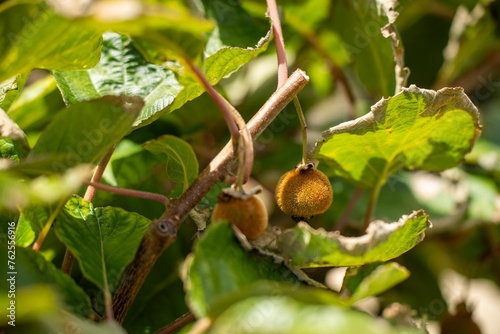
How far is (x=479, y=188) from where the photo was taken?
1.12 metres

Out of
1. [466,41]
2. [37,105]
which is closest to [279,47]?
[37,105]

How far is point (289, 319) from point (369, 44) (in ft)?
2.19

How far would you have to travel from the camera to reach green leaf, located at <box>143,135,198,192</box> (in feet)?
2.15

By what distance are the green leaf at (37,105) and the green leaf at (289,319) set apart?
1.86ft

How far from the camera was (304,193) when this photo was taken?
66 centimetres

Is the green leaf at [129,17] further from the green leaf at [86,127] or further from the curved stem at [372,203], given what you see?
the curved stem at [372,203]

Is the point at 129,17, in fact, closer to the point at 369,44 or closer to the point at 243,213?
the point at 243,213

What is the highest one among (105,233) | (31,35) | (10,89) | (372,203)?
(31,35)

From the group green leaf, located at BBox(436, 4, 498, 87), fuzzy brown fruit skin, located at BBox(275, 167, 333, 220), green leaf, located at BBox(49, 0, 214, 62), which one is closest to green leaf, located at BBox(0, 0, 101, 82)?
green leaf, located at BBox(49, 0, 214, 62)

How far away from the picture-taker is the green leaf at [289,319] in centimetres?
39

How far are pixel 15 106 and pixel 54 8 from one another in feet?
1.50

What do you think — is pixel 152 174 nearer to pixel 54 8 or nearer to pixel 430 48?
pixel 54 8

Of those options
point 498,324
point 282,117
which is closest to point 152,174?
point 282,117

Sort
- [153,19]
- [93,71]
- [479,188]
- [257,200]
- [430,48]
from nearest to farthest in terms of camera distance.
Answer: [153,19] → [257,200] → [93,71] → [479,188] → [430,48]
